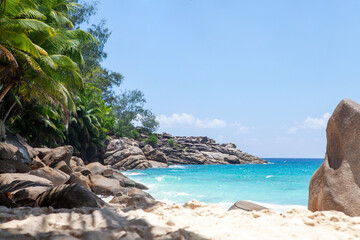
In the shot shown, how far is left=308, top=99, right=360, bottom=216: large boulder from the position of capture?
5512 millimetres

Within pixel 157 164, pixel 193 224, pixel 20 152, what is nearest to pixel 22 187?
pixel 20 152

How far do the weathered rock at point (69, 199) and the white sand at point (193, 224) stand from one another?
2.21 ft

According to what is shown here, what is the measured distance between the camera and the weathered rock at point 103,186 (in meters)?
12.9

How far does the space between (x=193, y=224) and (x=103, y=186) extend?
33.1ft

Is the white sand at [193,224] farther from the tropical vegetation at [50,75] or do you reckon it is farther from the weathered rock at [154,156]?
the weathered rock at [154,156]

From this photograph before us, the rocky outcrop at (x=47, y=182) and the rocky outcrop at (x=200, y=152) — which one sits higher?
the rocky outcrop at (x=200, y=152)

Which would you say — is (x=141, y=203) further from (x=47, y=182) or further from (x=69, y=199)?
(x=47, y=182)

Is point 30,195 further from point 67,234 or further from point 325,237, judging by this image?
point 325,237

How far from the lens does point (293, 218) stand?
425cm

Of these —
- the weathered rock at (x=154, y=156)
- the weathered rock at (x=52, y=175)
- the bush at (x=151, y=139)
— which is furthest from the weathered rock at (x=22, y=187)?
the bush at (x=151, y=139)

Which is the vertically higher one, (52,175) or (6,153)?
(6,153)

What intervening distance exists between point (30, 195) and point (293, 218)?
204 inches

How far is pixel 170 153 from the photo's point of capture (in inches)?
2467

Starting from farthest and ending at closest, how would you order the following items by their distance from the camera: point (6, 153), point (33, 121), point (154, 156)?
1. point (154, 156)
2. point (33, 121)
3. point (6, 153)
